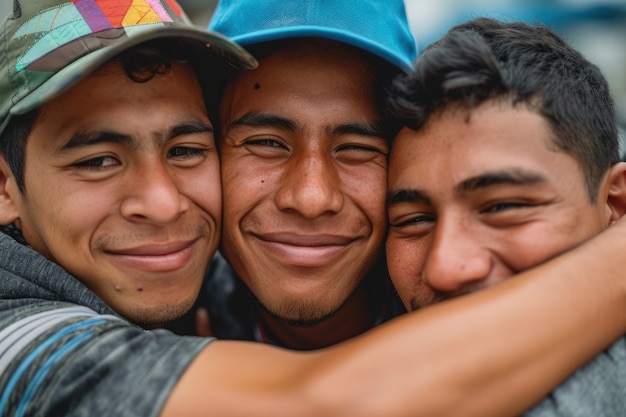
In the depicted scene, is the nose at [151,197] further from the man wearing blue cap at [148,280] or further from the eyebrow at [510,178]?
the eyebrow at [510,178]

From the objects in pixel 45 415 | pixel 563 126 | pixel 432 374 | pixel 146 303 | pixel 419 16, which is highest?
pixel 563 126

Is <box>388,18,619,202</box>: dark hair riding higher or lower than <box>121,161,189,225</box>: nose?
higher

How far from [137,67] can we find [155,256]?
0.66 metres

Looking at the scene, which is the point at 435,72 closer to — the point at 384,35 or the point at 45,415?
Answer: the point at 384,35

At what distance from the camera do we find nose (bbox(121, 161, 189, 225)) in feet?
7.24

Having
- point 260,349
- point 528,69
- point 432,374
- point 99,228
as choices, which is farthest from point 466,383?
point 99,228

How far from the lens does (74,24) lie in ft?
7.35

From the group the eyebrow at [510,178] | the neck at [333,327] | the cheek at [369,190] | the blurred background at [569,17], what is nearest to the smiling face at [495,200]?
the eyebrow at [510,178]

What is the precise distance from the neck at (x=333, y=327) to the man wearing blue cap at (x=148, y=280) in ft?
1.96

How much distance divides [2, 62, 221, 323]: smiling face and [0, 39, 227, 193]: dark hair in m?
0.03

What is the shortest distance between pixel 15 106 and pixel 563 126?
1758 mm

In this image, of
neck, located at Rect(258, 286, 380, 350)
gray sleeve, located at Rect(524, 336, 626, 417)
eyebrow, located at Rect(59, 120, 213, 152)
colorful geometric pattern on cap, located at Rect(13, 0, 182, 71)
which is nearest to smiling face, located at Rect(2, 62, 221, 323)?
eyebrow, located at Rect(59, 120, 213, 152)

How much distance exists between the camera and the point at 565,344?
5.54 ft

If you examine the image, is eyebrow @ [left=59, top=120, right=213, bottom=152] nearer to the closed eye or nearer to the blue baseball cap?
the closed eye
